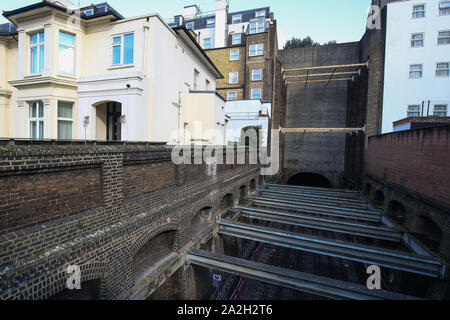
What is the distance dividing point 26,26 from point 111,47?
13.9ft

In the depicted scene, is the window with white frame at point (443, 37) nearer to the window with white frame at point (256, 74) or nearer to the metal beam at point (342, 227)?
the window with white frame at point (256, 74)

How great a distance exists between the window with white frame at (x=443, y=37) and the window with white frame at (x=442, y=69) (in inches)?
69.3

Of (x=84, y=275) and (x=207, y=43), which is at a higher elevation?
(x=207, y=43)

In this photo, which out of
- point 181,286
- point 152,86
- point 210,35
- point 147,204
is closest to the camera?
point 147,204

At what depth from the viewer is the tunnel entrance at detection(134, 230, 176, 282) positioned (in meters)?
5.79

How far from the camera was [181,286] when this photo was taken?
7125 millimetres

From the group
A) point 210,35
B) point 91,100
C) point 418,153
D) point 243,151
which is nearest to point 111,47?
point 91,100

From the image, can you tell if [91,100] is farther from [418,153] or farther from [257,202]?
[418,153]

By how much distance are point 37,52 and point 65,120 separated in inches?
141

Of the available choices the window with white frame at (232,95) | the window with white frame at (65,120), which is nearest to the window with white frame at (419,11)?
the window with white frame at (232,95)

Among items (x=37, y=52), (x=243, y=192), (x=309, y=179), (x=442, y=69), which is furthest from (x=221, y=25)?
(x=243, y=192)

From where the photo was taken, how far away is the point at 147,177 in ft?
19.2

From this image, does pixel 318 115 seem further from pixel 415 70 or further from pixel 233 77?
pixel 233 77

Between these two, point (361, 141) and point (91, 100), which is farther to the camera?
point (361, 141)
